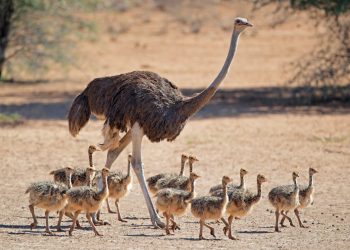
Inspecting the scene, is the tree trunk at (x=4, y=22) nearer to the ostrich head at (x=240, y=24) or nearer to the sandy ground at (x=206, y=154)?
the sandy ground at (x=206, y=154)

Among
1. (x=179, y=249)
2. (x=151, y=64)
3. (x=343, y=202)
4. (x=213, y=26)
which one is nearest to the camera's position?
(x=179, y=249)

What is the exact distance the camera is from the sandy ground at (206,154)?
31.2 ft

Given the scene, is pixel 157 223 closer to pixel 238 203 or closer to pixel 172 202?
pixel 172 202

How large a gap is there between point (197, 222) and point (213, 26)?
3126cm

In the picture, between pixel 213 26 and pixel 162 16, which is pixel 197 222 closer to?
pixel 213 26

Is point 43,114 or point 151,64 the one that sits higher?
point 151,64

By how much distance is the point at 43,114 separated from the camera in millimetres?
19453

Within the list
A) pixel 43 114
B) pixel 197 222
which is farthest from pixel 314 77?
pixel 197 222

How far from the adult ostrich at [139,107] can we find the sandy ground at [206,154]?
95cm

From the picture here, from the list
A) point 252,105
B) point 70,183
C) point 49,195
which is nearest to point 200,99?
point 70,183

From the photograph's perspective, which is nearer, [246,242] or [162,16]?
[246,242]

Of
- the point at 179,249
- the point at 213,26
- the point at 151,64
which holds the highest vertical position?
the point at 213,26

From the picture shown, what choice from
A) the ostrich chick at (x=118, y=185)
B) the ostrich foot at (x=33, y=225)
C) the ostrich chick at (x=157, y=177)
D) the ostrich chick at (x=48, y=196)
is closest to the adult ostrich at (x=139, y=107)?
the ostrich chick at (x=118, y=185)

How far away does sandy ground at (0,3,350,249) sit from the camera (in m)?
9.50
